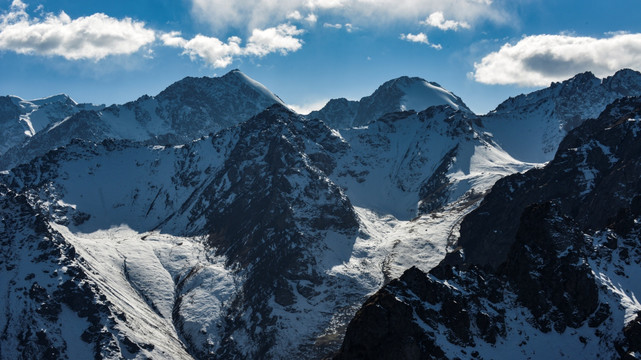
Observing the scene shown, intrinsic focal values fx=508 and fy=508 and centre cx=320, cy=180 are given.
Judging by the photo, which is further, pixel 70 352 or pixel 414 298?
pixel 70 352

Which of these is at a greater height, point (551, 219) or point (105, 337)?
point (551, 219)

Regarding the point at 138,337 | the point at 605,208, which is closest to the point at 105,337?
Result: the point at 138,337

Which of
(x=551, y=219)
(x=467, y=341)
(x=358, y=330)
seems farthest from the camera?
(x=551, y=219)

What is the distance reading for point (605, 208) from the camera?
183125 millimetres

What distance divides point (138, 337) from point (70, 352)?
912 inches

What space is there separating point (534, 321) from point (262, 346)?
122578mm

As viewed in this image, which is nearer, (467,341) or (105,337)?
(467,341)

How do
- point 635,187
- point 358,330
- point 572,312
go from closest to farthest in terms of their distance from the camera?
point 358,330
point 572,312
point 635,187

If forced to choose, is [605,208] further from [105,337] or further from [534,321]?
[105,337]

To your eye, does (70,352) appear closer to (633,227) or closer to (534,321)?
(534,321)

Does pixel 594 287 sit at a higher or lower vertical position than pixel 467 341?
higher

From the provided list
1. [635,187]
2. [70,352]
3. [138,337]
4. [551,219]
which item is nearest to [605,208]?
[635,187]

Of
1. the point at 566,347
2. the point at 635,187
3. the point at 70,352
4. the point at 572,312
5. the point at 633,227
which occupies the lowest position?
the point at 70,352

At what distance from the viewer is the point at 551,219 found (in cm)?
10925
